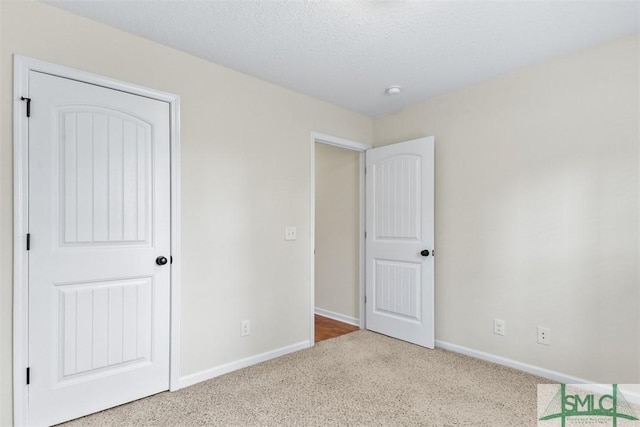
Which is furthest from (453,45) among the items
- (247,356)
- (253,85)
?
(247,356)

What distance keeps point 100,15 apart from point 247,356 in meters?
2.52

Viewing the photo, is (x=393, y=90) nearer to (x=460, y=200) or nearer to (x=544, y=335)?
(x=460, y=200)

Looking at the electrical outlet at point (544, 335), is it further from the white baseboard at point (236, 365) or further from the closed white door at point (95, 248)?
the closed white door at point (95, 248)

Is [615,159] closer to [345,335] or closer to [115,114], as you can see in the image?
[345,335]

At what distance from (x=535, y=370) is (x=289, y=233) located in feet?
7.22

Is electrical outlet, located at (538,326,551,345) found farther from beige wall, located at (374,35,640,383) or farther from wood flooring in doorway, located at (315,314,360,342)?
wood flooring in doorway, located at (315,314,360,342)

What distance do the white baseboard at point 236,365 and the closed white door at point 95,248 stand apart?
Result: 0.50ft

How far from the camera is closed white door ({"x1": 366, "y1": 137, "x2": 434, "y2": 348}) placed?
321 cm

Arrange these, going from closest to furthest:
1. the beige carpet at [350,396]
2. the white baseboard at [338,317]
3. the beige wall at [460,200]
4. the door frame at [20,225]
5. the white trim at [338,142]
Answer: the door frame at [20,225] → the beige carpet at [350,396] → the beige wall at [460,200] → the white trim at [338,142] → the white baseboard at [338,317]

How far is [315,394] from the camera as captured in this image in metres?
2.32

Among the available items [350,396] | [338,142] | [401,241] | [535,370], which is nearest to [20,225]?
[350,396]

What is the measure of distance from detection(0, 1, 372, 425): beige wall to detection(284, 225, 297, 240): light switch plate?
44mm

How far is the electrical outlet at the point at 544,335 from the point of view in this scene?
8.41 ft

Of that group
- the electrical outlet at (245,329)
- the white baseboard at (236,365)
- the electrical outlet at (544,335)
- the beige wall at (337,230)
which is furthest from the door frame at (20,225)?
the electrical outlet at (544,335)
